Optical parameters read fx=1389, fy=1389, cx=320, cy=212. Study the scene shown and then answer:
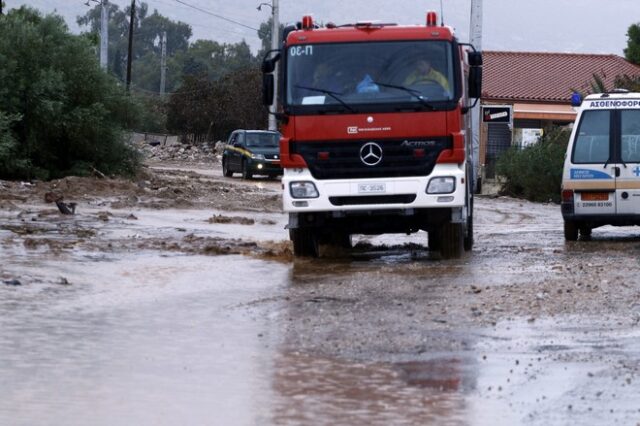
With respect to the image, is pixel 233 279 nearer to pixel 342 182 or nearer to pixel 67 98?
pixel 342 182

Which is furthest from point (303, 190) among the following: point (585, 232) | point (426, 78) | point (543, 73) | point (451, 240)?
point (543, 73)

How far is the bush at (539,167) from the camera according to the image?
3531cm

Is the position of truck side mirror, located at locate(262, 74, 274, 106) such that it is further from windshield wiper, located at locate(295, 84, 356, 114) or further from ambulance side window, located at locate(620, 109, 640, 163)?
ambulance side window, located at locate(620, 109, 640, 163)

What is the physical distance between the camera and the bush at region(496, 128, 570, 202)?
1390 inches

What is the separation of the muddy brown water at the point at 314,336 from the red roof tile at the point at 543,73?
45.6 meters

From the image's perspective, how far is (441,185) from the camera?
15523mm

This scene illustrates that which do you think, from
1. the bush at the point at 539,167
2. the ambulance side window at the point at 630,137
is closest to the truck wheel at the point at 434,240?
the ambulance side window at the point at 630,137

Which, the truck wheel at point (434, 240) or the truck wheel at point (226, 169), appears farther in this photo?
the truck wheel at point (226, 169)

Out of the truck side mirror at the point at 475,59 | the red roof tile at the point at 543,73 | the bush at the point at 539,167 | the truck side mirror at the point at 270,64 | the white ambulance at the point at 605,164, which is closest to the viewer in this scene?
the truck side mirror at the point at 270,64

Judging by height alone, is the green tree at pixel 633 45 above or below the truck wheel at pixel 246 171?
above

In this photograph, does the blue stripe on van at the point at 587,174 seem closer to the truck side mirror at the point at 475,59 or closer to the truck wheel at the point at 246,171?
the truck side mirror at the point at 475,59

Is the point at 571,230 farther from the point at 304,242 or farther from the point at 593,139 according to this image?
the point at 304,242

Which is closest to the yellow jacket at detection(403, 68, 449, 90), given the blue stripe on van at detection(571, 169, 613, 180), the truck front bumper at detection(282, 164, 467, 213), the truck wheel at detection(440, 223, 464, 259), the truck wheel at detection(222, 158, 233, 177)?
the truck front bumper at detection(282, 164, 467, 213)

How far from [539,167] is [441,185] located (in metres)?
20.9
